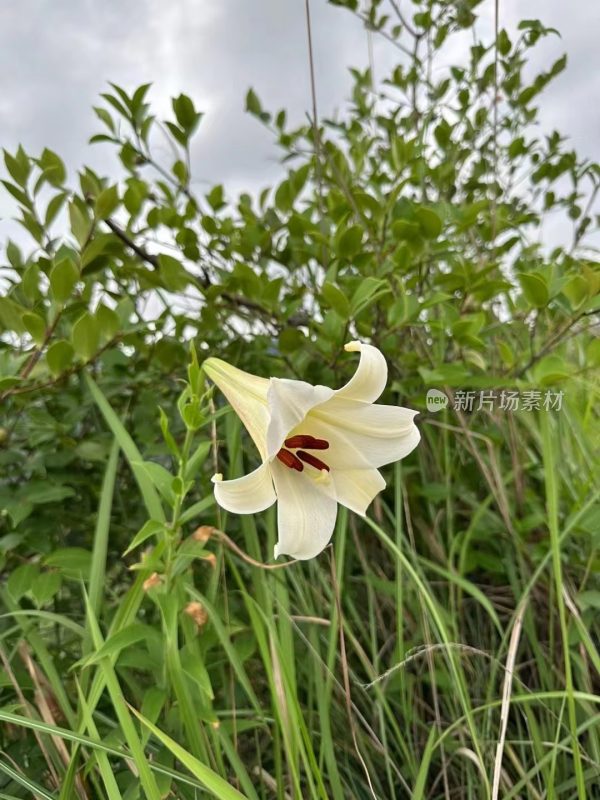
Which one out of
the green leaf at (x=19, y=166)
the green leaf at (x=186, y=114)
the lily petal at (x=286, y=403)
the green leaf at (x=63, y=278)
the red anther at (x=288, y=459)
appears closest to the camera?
the lily petal at (x=286, y=403)

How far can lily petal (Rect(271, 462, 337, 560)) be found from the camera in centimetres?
59

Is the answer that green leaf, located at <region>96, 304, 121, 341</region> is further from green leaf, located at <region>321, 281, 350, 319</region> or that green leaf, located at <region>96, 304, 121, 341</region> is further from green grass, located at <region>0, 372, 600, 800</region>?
green leaf, located at <region>321, 281, 350, 319</region>

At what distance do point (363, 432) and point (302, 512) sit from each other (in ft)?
0.33

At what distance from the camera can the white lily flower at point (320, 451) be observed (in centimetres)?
57

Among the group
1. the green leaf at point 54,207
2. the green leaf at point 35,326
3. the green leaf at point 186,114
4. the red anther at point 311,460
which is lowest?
the red anther at point 311,460

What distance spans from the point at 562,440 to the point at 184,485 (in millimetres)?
992

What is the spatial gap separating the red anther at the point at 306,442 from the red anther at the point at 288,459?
11mm

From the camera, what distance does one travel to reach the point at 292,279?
Result: 1239mm

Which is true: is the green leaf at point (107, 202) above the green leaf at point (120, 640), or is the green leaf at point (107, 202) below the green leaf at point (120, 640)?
above

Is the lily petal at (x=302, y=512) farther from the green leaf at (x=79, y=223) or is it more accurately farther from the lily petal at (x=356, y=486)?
the green leaf at (x=79, y=223)

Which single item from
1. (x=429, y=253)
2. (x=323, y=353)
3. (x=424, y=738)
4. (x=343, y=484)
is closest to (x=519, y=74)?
(x=429, y=253)

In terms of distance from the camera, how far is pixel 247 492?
562 mm

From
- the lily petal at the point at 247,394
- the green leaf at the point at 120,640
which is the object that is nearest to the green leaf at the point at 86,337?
the lily petal at the point at 247,394

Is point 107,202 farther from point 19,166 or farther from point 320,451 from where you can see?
point 320,451
